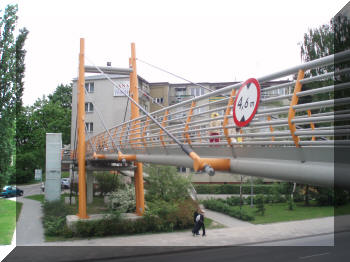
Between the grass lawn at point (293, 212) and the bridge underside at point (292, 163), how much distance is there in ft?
52.3

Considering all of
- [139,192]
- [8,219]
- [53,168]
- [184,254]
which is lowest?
[184,254]

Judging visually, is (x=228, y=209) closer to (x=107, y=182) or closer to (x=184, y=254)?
(x=184, y=254)

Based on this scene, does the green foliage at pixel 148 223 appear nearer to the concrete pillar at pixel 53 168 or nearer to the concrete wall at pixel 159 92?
the concrete pillar at pixel 53 168

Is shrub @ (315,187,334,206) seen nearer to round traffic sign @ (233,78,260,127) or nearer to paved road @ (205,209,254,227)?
paved road @ (205,209,254,227)

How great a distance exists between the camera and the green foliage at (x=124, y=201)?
64.8ft

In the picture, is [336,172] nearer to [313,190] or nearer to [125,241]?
[125,241]

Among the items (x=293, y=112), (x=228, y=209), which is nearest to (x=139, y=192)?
(x=228, y=209)

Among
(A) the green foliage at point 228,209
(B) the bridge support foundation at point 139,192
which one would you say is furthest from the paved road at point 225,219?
(B) the bridge support foundation at point 139,192

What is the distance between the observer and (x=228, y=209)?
24.1 m

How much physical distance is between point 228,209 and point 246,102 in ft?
63.9

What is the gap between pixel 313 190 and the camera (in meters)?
27.5

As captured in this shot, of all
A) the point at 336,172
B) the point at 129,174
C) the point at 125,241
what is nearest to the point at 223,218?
the point at 125,241

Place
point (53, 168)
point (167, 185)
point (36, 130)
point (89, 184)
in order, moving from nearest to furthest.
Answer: point (167, 185), point (89, 184), point (53, 168), point (36, 130)

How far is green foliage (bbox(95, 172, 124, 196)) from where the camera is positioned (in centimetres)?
2912
